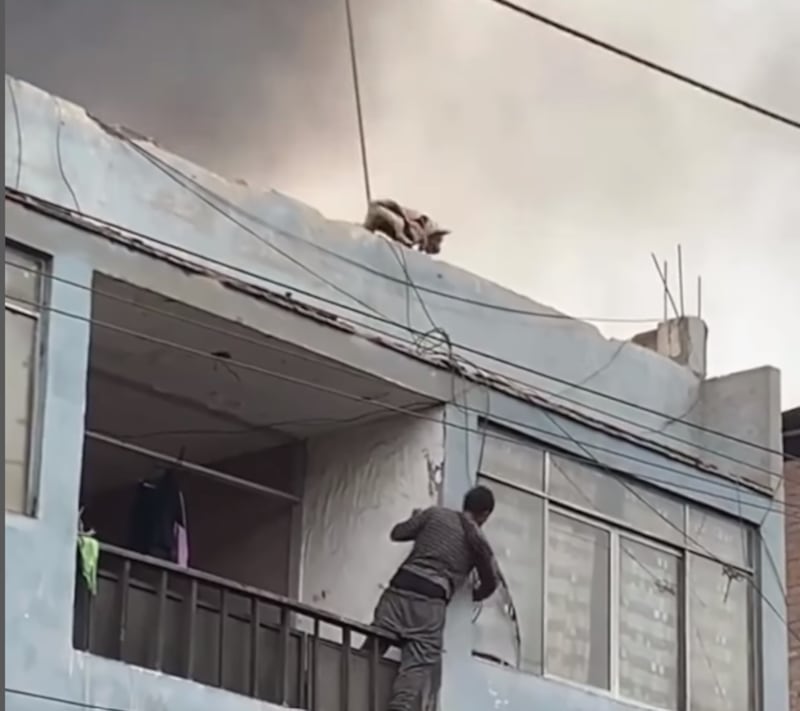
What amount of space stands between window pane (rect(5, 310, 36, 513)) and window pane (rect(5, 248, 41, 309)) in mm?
127

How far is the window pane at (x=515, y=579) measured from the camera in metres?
15.7

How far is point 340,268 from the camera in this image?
15625mm

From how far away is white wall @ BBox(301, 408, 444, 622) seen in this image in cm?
1570

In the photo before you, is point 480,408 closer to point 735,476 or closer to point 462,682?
point 462,682

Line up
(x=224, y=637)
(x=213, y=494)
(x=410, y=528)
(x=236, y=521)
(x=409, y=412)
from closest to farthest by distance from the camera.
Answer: (x=224, y=637)
(x=410, y=528)
(x=409, y=412)
(x=236, y=521)
(x=213, y=494)

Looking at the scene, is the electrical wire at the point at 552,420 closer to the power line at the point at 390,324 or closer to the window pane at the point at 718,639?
the window pane at the point at 718,639

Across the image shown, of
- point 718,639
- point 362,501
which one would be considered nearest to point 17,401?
point 362,501

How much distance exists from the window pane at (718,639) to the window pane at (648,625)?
23 cm

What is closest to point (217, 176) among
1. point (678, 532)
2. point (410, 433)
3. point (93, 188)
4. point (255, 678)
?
point (93, 188)

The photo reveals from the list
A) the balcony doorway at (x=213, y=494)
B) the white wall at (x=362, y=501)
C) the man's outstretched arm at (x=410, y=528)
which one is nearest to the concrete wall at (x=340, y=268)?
the balcony doorway at (x=213, y=494)

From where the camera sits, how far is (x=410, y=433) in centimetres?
1584

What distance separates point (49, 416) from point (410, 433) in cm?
357

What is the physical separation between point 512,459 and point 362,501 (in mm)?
1191

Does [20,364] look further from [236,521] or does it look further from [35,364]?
[236,521]
